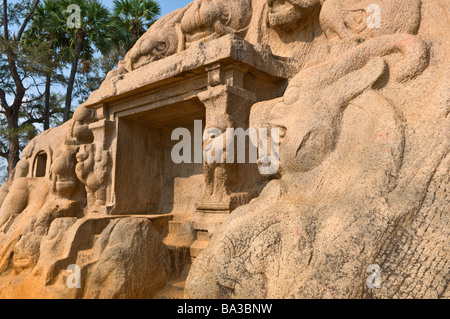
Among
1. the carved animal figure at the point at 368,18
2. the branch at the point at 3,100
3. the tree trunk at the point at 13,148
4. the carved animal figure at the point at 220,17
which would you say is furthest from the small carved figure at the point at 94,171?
the branch at the point at 3,100

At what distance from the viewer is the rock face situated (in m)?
1.83

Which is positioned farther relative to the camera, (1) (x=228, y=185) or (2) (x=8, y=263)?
(2) (x=8, y=263)

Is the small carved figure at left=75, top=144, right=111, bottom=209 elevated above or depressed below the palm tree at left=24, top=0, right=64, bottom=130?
below

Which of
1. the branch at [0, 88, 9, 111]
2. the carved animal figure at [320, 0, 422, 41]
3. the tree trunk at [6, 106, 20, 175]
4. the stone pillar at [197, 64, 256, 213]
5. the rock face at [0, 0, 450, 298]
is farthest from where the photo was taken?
the branch at [0, 88, 9, 111]

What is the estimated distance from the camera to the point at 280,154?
2410mm

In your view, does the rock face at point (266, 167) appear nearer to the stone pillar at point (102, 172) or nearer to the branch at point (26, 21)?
the stone pillar at point (102, 172)

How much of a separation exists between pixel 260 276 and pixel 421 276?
75 cm

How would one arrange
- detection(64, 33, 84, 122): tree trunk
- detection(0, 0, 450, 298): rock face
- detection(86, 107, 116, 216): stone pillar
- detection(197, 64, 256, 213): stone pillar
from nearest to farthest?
detection(0, 0, 450, 298): rock face, detection(197, 64, 256, 213): stone pillar, detection(86, 107, 116, 216): stone pillar, detection(64, 33, 84, 122): tree trunk

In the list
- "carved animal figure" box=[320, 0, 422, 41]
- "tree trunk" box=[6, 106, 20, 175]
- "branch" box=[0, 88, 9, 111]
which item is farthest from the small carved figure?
"branch" box=[0, 88, 9, 111]

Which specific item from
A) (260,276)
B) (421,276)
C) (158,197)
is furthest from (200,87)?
(421,276)

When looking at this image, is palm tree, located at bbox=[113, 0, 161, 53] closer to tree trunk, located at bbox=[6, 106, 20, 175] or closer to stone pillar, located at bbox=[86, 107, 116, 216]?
tree trunk, located at bbox=[6, 106, 20, 175]

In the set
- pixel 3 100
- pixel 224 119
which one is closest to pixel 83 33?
pixel 3 100

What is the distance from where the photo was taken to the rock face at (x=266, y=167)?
1.83 m
